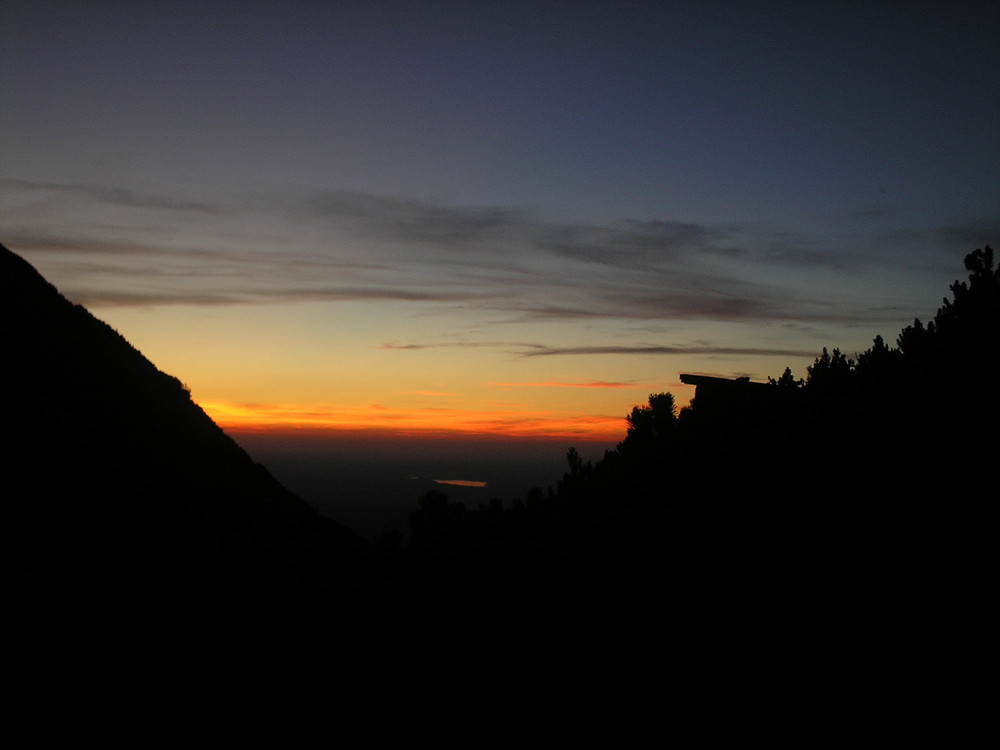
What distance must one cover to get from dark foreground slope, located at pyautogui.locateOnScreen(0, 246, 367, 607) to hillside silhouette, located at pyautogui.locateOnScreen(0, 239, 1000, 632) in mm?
70

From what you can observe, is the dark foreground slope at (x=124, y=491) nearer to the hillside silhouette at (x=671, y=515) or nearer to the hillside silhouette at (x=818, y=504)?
the hillside silhouette at (x=671, y=515)

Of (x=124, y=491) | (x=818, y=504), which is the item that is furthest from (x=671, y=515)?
(x=124, y=491)

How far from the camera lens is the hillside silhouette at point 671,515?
608cm

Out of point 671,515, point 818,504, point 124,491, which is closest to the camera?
point 818,504

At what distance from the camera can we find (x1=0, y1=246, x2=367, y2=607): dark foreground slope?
12.5 m

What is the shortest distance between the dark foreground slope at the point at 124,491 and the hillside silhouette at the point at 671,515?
7 centimetres

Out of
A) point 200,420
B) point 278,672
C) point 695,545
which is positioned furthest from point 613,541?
point 200,420

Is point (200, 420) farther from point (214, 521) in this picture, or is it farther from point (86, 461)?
point (86, 461)

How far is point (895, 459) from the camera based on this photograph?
6648 millimetres

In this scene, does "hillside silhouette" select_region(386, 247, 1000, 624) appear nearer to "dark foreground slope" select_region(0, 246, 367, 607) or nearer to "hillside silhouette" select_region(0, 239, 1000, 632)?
"hillside silhouette" select_region(0, 239, 1000, 632)

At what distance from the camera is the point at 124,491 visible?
15523 mm

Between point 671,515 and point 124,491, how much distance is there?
505 inches

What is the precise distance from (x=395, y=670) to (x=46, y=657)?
4.88 meters

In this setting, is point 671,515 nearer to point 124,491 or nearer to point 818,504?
point 818,504
